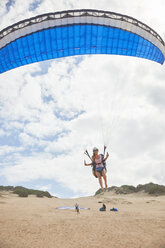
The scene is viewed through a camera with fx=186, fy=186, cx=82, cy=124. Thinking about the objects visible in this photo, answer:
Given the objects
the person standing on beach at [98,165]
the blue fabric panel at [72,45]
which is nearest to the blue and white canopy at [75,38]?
the blue fabric panel at [72,45]

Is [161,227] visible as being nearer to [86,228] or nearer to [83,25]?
[86,228]

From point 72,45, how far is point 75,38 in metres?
0.38

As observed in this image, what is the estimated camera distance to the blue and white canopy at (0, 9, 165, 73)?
768 centimetres

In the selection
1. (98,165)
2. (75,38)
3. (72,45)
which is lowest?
(98,165)

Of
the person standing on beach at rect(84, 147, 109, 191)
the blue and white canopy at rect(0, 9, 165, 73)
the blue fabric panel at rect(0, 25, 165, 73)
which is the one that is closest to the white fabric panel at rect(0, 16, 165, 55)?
the blue and white canopy at rect(0, 9, 165, 73)

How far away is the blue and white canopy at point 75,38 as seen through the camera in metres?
7.68

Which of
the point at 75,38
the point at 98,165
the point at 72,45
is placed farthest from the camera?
the point at 72,45

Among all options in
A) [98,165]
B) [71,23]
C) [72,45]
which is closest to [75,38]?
[72,45]

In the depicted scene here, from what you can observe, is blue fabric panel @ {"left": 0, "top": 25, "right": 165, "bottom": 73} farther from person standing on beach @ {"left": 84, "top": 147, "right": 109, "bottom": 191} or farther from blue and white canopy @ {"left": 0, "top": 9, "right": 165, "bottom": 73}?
person standing on beach @ {"left": 84, "top": 147, "right": 109, "bottom": 191}

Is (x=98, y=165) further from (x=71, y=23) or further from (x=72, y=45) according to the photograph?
(x=71, y=23)

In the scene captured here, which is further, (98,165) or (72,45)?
(72,45)

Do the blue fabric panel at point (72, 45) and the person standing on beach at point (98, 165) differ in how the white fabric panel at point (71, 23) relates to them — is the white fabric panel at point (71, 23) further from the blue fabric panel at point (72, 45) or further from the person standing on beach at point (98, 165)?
the person standing on beach at point (98, 165)

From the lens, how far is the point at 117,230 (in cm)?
790

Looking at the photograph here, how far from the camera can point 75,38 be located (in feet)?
27.9
